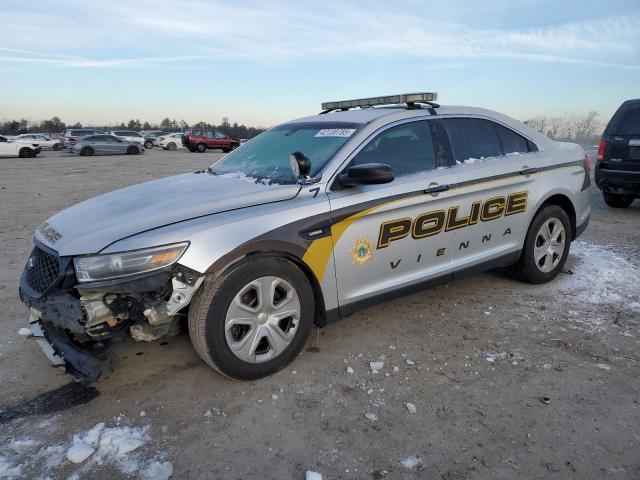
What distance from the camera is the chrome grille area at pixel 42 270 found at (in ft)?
9.35

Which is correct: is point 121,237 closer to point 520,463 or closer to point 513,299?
point 520,463

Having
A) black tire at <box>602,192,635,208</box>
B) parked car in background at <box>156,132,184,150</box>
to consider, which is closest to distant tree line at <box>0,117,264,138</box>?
parked car in background at <box>156,132,184,150</box>

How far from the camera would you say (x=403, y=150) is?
3.74 metres

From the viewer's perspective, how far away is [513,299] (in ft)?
14.6

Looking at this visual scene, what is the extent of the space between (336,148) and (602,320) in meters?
2.56

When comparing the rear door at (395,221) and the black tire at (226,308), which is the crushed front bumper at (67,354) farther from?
the rear door at (395,221)

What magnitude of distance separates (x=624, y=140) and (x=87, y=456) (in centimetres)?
852

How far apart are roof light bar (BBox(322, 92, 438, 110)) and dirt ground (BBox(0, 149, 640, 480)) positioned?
176 cm

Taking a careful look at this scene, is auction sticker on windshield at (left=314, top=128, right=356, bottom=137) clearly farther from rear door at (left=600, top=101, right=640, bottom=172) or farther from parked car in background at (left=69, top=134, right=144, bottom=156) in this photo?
parked car in background at (left=69, top=134, right=144, bottom=156)

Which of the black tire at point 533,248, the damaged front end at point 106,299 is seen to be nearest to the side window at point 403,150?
the black tire at point 533,248

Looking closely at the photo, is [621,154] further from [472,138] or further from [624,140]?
[472,138]

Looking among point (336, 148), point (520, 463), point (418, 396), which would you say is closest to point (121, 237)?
point (336, 148)

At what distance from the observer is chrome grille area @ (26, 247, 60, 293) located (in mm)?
2850

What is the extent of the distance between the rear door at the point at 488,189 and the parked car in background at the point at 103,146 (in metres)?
30.1
